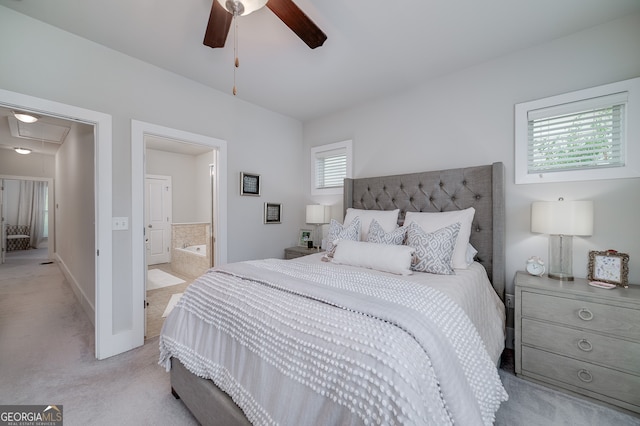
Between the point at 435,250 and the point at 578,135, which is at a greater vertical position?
the point at 578,135

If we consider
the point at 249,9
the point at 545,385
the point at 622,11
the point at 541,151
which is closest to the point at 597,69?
the point at 622,11

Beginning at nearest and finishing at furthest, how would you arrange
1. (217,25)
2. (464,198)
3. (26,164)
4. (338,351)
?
(338,351) → (217,25) → (464,198) → (26,164)

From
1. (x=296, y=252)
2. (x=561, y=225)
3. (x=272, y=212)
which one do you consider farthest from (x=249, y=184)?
(x=561, y=225)

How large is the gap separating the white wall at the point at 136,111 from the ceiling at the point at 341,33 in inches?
5.3

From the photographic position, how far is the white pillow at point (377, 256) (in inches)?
70.2

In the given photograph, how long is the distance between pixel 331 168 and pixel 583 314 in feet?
9.44

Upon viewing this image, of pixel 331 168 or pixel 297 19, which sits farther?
pixel 331 168

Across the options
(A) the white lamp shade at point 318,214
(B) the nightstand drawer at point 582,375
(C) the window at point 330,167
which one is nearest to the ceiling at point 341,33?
(C) the window at point 330,167

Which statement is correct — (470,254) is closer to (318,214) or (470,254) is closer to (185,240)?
(318,214)

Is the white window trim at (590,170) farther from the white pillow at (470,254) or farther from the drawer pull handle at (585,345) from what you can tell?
the drawer pull handle at (585,345)

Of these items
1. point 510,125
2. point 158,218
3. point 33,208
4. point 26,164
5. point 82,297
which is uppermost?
point 26,164

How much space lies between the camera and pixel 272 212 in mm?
3535

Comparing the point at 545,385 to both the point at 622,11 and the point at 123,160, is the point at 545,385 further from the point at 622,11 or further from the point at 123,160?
the point at 123,160

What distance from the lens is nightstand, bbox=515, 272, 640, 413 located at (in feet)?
4.93
